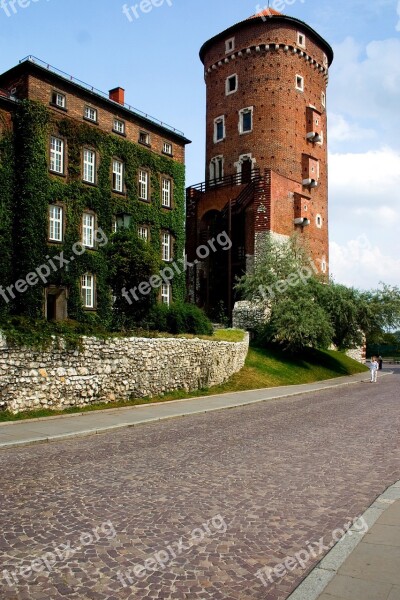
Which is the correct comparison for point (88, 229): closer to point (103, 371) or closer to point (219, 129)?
point (103, 371)

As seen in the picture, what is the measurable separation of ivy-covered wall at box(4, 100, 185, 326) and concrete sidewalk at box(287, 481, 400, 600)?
26105 mm

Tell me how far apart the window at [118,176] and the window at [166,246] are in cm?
532

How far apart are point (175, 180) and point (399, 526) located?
1447 inches

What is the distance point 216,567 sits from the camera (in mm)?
5109

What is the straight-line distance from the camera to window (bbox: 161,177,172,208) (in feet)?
130

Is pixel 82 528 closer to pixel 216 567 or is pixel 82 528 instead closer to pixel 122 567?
pixel 122 567

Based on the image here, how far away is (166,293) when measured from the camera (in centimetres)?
3900

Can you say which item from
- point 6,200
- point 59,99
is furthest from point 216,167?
point 6,200

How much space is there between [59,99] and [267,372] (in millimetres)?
21087

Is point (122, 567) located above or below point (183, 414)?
above

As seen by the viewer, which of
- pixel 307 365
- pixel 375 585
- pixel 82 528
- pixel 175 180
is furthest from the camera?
pixel 175 180

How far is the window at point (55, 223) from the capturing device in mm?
31020

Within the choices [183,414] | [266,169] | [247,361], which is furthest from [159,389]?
[266,169]

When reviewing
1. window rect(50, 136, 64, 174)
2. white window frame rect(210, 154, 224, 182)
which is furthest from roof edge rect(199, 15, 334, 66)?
window rect(50, 136, 64, 174)
